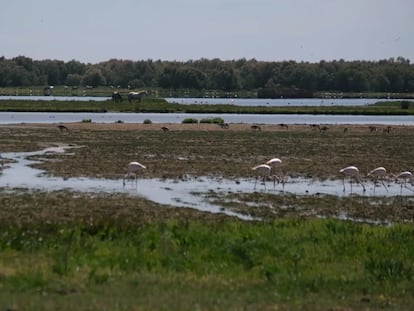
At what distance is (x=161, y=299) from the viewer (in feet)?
38.2

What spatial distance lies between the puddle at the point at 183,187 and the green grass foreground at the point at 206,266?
745cm

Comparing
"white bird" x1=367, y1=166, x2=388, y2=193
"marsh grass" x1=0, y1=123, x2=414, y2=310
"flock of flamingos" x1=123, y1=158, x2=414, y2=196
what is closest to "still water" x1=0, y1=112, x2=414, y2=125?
"flock of flamingos" x1=123, y1=158, x2=414, y2=196

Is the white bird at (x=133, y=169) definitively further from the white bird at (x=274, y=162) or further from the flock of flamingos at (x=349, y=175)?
the white bird at (x=274, y=162)

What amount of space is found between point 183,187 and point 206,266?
13.8 meters

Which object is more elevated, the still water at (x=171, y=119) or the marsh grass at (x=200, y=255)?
the marsh grass at (x=200, y=255)

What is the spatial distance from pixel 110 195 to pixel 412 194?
9732mm

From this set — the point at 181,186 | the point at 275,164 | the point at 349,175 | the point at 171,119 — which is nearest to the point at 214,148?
the point at 275,164

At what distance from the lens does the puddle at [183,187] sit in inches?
1030

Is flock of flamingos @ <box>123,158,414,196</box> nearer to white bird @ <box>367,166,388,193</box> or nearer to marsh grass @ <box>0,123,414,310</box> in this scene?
white bird @ <box>367,166,388,193</box>

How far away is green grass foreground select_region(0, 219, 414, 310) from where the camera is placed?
38.6 feet

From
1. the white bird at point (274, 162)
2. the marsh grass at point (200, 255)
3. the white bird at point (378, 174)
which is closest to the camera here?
the marsh grass at point (200, 255)

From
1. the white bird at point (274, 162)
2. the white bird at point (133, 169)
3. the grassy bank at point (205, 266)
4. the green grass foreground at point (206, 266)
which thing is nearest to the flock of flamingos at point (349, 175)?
the white bird at point (133, 169)

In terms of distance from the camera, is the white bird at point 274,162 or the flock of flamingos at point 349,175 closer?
the flock of flamingos at point 349,175

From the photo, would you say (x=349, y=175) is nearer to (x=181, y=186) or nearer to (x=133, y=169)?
(x=181, y=186)
